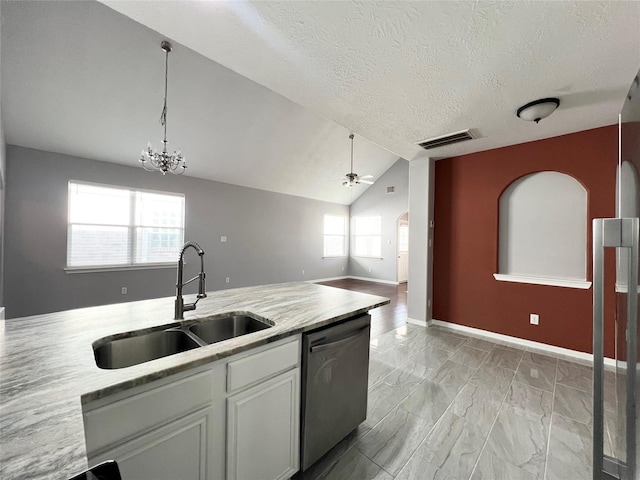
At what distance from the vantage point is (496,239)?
11.3 ft

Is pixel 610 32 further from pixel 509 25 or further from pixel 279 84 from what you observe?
pixel 279 84

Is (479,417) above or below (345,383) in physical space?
below

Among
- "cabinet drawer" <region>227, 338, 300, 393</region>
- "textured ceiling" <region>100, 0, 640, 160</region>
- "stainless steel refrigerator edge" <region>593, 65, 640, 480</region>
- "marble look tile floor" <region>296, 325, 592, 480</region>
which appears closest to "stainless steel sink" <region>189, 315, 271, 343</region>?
"cabinet drawer" <region>227, 338, 300, 393</region>

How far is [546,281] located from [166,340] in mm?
4010

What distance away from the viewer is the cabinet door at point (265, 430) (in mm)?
1125

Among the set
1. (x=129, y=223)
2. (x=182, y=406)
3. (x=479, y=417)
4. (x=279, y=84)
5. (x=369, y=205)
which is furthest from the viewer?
(x=369, y=205)

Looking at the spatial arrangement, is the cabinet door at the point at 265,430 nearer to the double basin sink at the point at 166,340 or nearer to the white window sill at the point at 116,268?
the double basin sink at the point at 166,340

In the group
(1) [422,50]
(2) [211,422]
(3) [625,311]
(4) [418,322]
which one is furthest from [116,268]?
(3) [625,311]

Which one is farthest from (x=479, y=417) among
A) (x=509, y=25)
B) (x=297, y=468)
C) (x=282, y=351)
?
(x=509, y=25)

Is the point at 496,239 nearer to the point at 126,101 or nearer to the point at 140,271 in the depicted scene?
the point at 126,101

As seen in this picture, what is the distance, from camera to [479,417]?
1.94m

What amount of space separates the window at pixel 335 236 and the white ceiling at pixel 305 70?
3.94 metres

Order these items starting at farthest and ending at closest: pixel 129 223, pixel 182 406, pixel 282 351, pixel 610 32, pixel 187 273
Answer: pixel 187 273 → pixel 129 223 → pixel 610 32 → pixel 282 351 → pixel 182 406

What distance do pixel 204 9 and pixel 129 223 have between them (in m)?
4.80
